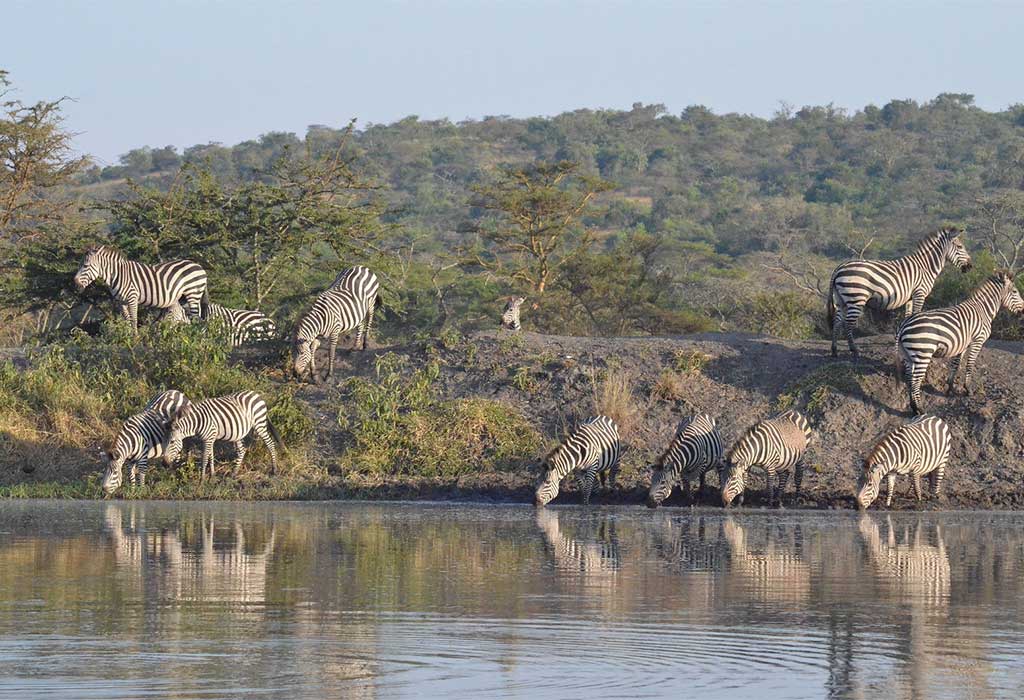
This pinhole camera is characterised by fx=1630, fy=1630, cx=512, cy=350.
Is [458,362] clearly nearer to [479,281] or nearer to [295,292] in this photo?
[295,292]

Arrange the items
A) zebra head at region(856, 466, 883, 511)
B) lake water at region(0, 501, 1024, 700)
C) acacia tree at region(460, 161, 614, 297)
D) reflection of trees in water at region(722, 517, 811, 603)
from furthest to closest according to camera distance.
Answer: acacia tree at region(460, 161, 614, 297) → zebra head at region(856, 466, 883, 511) → reflection of trees in water at region(722, 517, 811, 603) → lake water at region(0, 501, 1024, 700)

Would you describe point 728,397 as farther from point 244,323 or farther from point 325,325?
point 244,323

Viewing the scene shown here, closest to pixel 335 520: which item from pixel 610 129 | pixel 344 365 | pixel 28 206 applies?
pixel 344 365

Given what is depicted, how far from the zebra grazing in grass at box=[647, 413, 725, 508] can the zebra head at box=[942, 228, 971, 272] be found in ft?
17.0

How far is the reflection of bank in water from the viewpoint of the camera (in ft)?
35.6

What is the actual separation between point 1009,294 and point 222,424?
10.2 metres

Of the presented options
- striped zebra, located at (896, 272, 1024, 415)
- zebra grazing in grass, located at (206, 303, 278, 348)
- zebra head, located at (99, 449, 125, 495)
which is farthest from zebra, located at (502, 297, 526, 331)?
zebra head, located at (99, 449, 125, 495)

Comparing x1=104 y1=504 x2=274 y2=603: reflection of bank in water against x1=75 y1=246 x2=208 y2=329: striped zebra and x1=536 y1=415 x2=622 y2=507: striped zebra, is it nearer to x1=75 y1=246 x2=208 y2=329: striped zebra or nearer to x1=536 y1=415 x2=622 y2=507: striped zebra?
x1=536 y1=415 x2=622 y2=507: striped zebra

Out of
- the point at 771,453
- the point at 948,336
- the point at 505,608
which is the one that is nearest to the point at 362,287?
the point at 771,453

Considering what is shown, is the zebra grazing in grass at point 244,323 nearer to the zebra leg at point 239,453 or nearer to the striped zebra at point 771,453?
the zebra leg at point 239,453

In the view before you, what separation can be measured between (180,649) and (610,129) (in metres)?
89.0

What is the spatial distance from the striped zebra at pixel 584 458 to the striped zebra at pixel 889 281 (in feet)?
13.7

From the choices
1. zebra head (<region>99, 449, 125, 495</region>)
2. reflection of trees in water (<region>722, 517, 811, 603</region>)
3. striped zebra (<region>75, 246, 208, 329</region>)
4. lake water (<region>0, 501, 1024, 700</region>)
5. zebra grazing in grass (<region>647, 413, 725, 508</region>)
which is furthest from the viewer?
striped zebra (<region>75, 246, 208, 329</region>)

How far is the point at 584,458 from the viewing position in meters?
18.5
